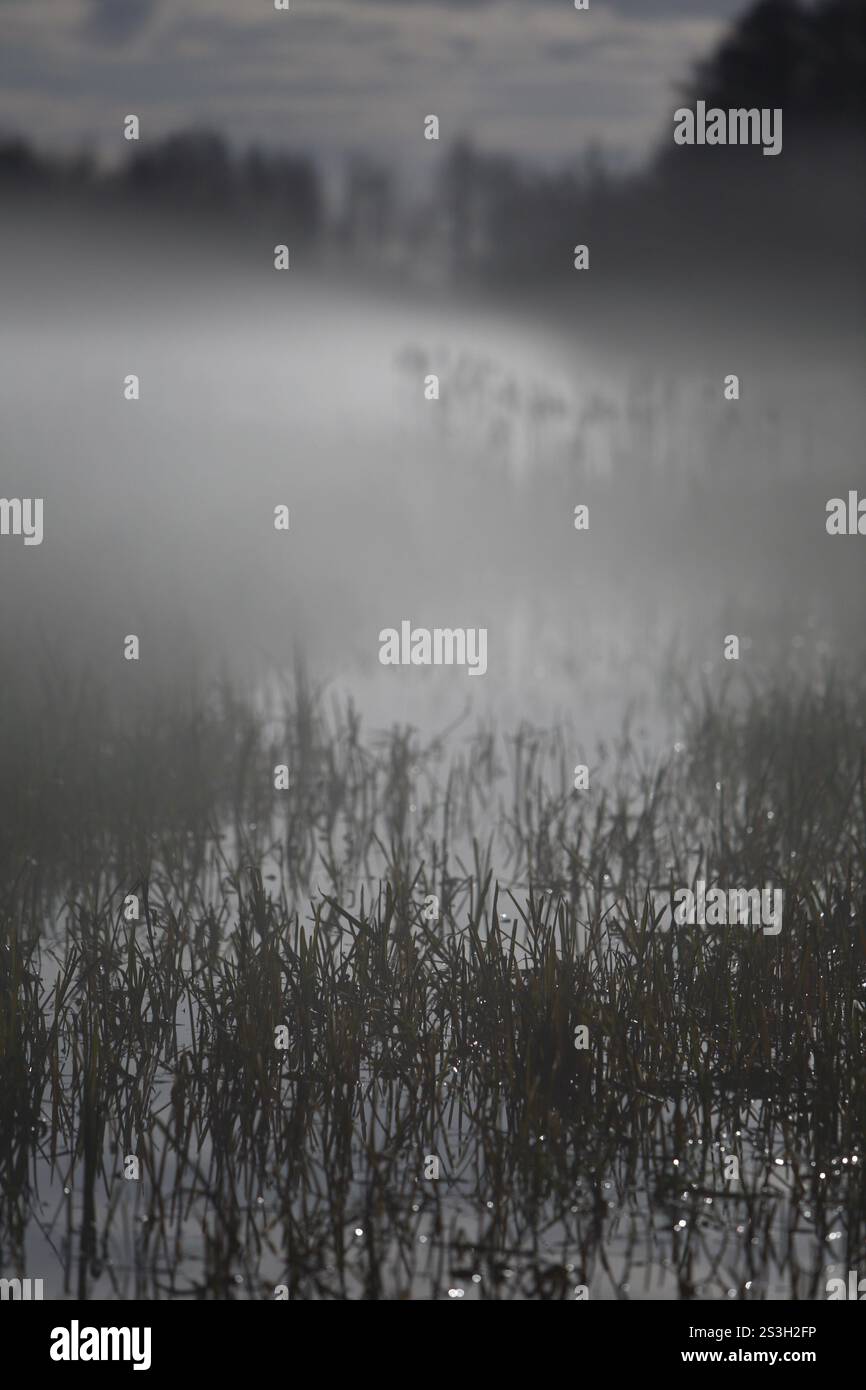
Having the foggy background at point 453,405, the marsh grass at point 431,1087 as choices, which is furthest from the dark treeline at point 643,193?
the marsh grass at point 431,1087

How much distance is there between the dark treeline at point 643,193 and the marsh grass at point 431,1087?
11835mm

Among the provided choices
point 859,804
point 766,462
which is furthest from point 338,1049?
point 766,462

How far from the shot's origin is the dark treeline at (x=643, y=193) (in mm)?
15617

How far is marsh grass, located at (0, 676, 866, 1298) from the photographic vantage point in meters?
2.74

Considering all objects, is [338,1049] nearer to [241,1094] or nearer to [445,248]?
[241,1094]

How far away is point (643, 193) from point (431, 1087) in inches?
740

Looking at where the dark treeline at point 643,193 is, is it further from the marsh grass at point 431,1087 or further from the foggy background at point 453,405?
the marsh grass at point 431,1087

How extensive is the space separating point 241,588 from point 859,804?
5.97m

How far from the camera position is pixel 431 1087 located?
3.26 meters

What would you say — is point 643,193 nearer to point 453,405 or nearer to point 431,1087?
point 453,405

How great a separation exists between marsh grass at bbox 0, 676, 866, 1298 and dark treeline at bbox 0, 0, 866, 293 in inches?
466

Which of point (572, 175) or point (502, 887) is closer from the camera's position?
point (502, 887)

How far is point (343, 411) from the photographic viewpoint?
52.8 feet

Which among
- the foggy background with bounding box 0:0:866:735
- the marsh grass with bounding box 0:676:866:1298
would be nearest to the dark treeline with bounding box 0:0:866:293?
the foggy background with bounding box 0:0:866:735
